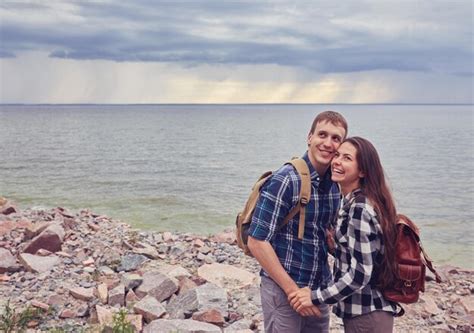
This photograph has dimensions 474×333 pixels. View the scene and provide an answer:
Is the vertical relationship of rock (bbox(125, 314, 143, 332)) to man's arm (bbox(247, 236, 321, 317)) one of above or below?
below

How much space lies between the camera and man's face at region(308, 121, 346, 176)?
12.8ft

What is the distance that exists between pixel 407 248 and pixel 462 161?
137 ft

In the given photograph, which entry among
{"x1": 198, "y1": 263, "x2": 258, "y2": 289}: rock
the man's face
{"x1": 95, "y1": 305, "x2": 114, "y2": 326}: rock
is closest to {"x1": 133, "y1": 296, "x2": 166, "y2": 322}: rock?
{"x1": 95, "y1": 305, "x2": 114, "y2": 326}: rock

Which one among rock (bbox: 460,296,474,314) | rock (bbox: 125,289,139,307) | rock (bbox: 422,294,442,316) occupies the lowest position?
rock (bbox: 460,296,474,314)

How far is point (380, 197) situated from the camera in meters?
3.65

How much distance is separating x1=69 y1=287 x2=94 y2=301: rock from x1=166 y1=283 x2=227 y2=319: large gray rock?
3.95ft

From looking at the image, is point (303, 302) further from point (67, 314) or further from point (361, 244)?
point (67, 314)

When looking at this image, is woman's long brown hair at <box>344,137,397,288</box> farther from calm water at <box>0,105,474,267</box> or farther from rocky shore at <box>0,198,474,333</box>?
calm water at <box>0,105,474,267</box>

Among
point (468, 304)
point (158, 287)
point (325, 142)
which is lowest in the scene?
point (468, 304)

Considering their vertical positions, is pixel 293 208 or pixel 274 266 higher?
pixel 293 208

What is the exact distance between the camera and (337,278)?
380cm

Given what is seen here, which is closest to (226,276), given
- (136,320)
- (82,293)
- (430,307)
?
(82,293)

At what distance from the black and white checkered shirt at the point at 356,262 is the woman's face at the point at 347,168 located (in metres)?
0.08

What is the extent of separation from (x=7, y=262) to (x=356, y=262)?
769 centimetres
